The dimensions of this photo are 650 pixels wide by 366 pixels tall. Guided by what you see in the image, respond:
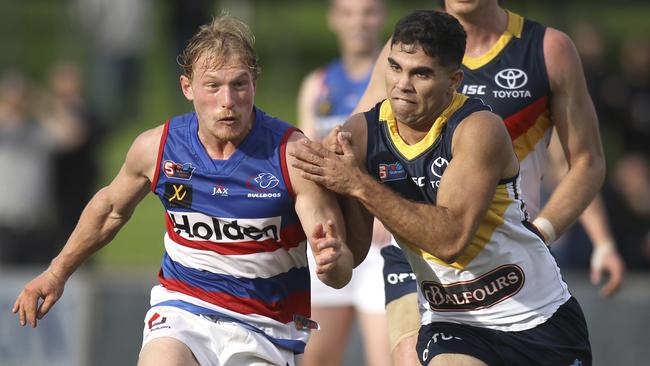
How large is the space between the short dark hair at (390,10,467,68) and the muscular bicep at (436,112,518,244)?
0.31m

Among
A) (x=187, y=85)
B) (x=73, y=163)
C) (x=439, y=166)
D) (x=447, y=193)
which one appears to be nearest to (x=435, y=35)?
(x=439, y=166)

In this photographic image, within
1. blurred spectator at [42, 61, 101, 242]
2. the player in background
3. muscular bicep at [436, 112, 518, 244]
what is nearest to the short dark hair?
muscular bicep at [436, 112, 518, 244]

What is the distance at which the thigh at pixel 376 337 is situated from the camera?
7500 millimetres

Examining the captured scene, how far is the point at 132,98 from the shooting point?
18219 millimetres

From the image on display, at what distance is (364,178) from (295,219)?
2.00ft

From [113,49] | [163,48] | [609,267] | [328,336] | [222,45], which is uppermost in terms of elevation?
[222,45]

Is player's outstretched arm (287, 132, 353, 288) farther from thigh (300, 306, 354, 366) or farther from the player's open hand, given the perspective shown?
thigh (300, 306, 354, 366)

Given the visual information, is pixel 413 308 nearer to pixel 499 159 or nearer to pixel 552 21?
pixel 499 159

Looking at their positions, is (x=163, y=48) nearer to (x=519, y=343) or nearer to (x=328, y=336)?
(x=328, y=336)

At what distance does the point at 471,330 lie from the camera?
207 inches

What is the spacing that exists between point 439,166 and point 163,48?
19.5m

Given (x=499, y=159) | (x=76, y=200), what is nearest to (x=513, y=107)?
(x=499, y=159)

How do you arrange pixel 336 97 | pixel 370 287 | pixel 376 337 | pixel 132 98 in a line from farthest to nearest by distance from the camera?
pixel 132 98 < pixel 336 97 < pixel 370 287 < pixel 376 337

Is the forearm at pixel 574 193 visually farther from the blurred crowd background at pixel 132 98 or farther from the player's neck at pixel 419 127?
the blurred crowd background at pixel 132 98
